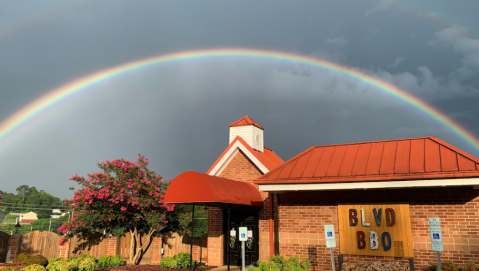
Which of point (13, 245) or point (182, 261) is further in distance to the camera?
point (13, 245)

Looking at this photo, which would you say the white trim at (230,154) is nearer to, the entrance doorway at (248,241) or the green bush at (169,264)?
the entrance doorway at (248,241)

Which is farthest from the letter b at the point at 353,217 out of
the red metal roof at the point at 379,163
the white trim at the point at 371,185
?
the red metal roof at the point at 379,163

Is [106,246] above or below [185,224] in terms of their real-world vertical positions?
below

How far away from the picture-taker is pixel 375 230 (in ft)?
39.8

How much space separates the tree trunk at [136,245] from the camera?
18734 millimetres

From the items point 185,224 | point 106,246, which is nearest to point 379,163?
point 185,224

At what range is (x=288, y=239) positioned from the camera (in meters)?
13.6

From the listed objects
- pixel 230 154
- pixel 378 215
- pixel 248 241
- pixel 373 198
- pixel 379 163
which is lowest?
pixel 248 241

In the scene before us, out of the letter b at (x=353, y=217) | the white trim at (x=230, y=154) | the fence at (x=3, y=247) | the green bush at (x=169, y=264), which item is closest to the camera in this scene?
the letter b at (x=353, y=217)

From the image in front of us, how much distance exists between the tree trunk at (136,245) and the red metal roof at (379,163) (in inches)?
379

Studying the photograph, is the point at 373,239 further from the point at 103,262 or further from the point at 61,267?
the point at 103,262

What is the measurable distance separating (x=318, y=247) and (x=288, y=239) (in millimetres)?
1241

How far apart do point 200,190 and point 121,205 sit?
782cm

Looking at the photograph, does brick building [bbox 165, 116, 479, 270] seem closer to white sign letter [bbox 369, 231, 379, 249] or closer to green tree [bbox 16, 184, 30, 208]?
white sign letter [bbox 369, 231, 379, 249]
